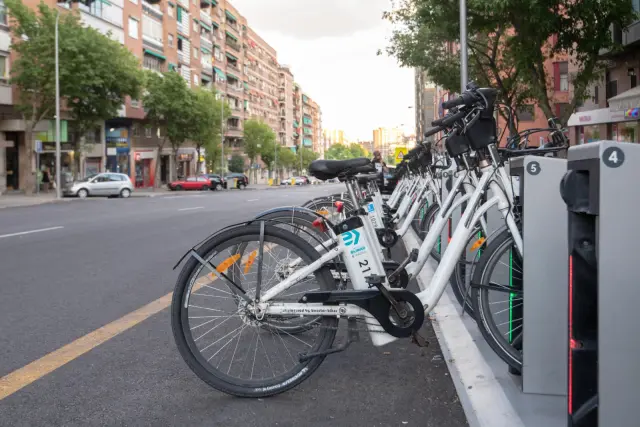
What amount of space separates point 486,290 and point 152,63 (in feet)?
190

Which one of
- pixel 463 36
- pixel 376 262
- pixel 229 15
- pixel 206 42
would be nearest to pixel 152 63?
pixel 206 42

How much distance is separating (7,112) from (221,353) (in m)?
40.6

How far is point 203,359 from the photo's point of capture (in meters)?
3.59

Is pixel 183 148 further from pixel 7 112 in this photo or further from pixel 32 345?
pixel 32 345

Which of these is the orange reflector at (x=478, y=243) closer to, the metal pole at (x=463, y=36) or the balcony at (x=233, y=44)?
the metal pole at (x=463, y=36)

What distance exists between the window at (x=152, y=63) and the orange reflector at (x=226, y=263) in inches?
2163

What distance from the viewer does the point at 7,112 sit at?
4019cm

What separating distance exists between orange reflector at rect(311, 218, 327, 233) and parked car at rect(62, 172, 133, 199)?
36.6 metres

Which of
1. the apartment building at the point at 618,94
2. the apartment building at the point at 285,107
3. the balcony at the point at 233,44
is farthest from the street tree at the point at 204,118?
the apartment building at the point at 285,107

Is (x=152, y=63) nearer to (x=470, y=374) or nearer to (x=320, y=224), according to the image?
(x=320, y=224)

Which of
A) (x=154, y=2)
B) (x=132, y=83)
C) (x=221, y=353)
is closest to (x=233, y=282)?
(x=221, y=353)

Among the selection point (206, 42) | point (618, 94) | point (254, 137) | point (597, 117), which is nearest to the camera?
point (618, 94)

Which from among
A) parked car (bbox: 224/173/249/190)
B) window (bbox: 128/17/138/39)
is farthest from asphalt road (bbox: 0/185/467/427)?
parked car (bbox: 224/173/249/190)

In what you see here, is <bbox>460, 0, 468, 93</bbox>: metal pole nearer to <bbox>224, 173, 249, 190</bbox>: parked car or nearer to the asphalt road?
the asphalt road
